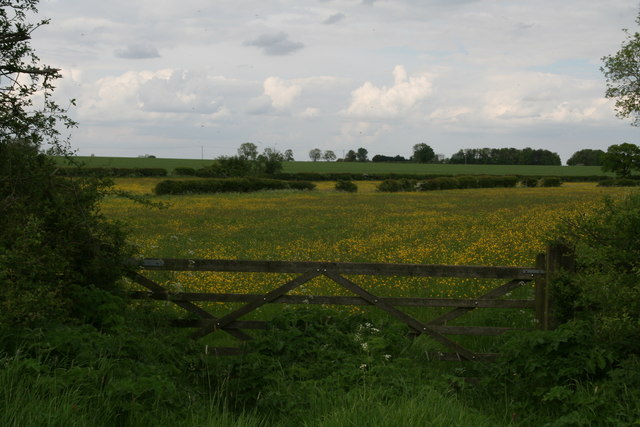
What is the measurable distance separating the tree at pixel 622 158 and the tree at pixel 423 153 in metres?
128

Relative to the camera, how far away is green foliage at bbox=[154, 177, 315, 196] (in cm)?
5847

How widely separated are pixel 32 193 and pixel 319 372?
159 inches

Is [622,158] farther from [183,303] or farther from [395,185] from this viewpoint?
[183,303]

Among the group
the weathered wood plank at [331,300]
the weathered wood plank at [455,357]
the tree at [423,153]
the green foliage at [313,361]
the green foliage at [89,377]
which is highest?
the tree at [423,153]

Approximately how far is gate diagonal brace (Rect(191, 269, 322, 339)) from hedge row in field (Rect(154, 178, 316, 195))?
51.2 metres

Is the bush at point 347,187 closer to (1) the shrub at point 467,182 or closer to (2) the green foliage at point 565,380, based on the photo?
(1) the shrub at point 467,182

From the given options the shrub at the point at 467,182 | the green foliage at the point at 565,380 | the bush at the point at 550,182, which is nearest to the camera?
the green foliage at the point at 565,380

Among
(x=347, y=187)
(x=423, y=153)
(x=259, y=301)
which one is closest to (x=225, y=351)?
(x=259, y=301)

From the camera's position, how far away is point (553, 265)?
26.7ft

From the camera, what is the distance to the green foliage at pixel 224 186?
2302 inches

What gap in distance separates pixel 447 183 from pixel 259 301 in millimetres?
67921

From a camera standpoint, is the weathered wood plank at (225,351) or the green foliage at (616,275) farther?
the weathered wood plank at (225,351)

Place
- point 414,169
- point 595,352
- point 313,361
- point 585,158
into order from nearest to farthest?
point 595,352, point 313,361, point 414,169, point 585,158

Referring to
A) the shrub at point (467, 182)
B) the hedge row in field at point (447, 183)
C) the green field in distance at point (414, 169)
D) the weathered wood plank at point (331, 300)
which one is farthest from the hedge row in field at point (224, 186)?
the weathered wood plank at point (331, 300)
